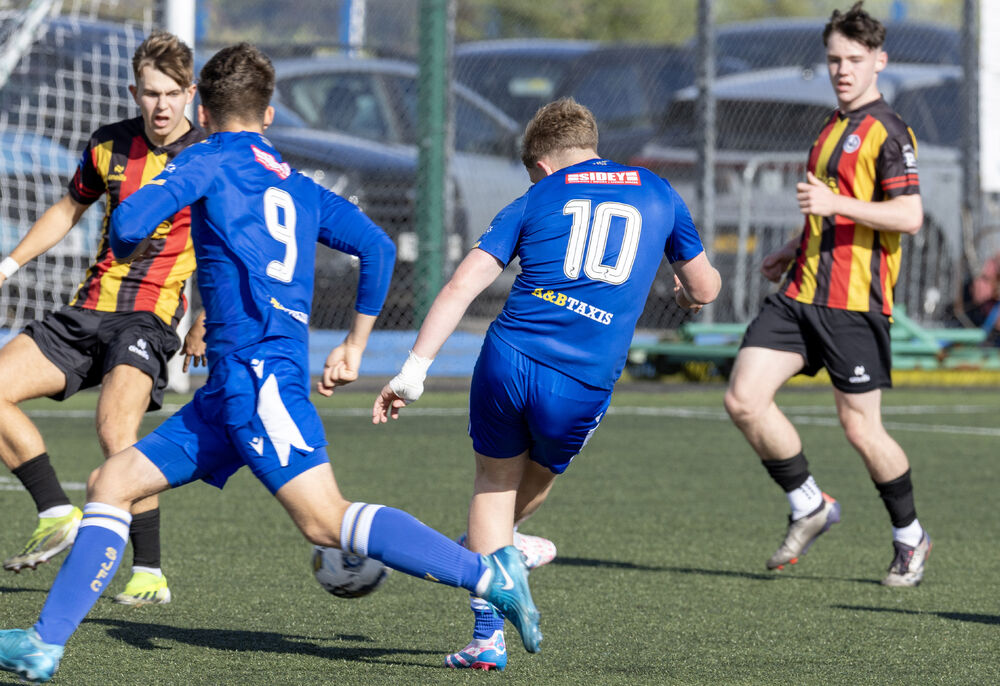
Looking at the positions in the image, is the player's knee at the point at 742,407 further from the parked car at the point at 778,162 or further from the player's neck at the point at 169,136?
the parked car at the point at 778,162

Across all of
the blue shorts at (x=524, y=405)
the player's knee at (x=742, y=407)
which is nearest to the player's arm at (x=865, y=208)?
the player's knee at (x=742, y=407)

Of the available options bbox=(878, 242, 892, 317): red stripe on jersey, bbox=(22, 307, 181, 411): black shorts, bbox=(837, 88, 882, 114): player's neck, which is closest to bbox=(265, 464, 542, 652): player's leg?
bbox=(22, 307, 181, 411): black shorts

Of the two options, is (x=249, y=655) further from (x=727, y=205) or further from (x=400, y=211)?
(x=727, y=205)

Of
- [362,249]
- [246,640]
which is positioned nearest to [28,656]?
[246,640]

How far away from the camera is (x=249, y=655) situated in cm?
425

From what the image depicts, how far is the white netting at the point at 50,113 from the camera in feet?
35.0

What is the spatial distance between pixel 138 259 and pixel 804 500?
262 cm

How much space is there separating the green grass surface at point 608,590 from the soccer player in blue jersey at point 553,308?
51 centimetres

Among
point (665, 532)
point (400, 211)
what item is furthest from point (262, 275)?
point (400, 211)

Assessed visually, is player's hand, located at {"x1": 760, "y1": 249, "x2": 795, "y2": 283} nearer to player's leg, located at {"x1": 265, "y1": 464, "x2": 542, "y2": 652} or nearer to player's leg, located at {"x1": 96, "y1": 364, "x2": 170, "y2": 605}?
player's leg, located at {"x1": 96, "y1": 364, "x2": 170, "y2": 605}

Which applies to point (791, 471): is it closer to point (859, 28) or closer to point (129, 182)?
point (859, 28)

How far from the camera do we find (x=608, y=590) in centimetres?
530

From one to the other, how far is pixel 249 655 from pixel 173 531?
208 cm

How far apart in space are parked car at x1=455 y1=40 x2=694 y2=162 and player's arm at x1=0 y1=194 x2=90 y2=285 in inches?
345
